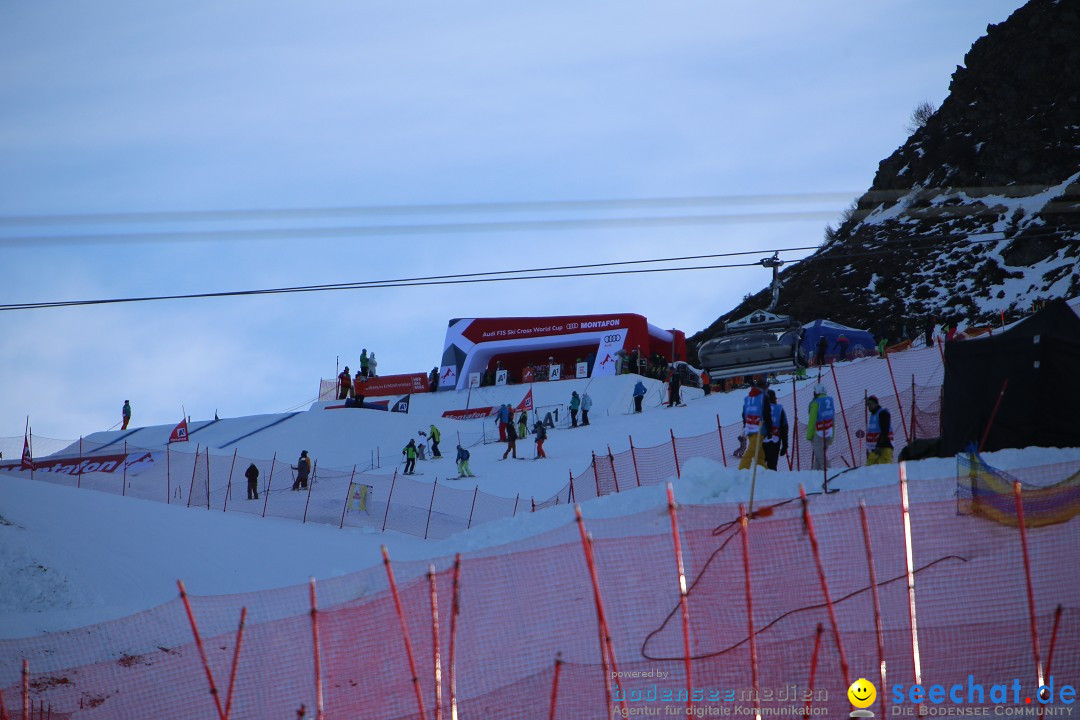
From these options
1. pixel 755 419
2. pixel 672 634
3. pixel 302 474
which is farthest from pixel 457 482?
pixel 672 634

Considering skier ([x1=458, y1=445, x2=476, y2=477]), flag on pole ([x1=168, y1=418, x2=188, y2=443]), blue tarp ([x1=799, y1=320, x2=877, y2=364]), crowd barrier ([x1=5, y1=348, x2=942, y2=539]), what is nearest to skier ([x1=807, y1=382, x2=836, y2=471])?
crowd barrier ([x1=5, y1=348, x2=942, y2=539])

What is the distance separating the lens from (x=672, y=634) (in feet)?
33.6

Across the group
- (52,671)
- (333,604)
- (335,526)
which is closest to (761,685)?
(333,604)

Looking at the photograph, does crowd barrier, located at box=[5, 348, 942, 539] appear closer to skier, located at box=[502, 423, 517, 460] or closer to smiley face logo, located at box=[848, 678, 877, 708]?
skier, located at box=[502, 423, 517, 460]

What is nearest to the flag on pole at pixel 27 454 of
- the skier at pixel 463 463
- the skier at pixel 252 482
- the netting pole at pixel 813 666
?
the skier at pixel 252 482

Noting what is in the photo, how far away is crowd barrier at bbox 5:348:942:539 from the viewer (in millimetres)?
20031

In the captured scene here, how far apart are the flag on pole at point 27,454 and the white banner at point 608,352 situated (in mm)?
18765

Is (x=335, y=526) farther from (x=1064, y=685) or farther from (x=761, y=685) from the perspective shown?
(x=1064, y=685)

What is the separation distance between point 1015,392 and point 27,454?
27195 mm

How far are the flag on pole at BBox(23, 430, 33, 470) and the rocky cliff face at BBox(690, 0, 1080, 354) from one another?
3816 centimetres

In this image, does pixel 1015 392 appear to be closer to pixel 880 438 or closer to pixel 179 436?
pixel 880 438

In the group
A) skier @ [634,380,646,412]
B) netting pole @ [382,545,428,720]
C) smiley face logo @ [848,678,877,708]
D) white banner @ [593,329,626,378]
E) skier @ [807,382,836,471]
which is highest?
white banner @ [593,329,626,378]

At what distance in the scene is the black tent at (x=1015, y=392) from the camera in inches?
586

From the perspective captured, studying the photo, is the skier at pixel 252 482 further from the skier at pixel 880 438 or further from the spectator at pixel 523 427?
the skier at pixel 880 438
